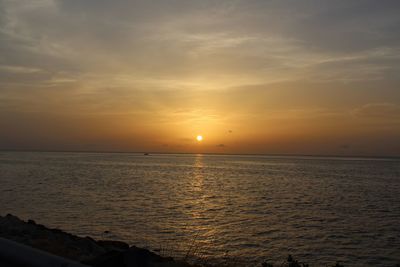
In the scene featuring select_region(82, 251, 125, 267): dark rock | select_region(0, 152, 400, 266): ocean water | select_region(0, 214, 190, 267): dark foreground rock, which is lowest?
select_region(0, 152, 400, 266): ocean water

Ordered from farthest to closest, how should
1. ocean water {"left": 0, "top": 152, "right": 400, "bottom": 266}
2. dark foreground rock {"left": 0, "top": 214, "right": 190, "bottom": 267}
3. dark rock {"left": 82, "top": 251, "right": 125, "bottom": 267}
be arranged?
ocean water {"left": 0, "top": 152, "right": 400, "bottom": 266}
dark foreground rock {"left": 0, "top": 214, "right": 190, "bottom": 267}
dark rock {"left": 82, "top": 251, "right": 125, "bottom": 267}

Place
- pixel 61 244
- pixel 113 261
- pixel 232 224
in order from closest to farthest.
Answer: pixel 113 261 → pixel 61 244 → pixel 232 224

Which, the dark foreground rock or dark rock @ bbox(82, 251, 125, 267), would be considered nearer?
dark rock @ bbox(82, 251, 125, 267)

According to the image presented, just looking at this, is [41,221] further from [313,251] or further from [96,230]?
[313,251]

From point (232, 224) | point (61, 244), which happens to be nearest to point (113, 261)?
point (61, 244)

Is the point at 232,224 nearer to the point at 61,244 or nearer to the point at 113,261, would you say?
the point at 61,244

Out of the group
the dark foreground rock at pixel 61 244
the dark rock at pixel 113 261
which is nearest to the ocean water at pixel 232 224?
the dark foreground rock at pixel 61 244

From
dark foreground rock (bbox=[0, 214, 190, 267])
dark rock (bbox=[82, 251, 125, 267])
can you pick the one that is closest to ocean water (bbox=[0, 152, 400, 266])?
dark foreground rock (bbox=[0, 214, 190, 267])

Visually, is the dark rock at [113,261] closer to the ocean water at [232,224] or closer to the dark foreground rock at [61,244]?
the dark foreground rock at [61,244]

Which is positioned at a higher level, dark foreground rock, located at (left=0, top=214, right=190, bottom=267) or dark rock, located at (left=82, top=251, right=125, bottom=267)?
dark rock, located at (left=82, top=251, right=125, bottom=267)

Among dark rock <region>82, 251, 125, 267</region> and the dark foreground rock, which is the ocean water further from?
dark rock <region>82, 251, 125, 267</region>

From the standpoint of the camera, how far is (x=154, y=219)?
28328 mm

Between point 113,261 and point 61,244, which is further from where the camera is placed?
point 61,244

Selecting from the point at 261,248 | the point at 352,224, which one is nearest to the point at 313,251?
the point at 261,248
